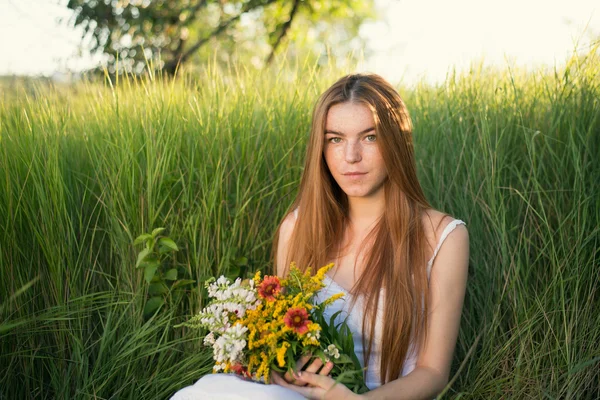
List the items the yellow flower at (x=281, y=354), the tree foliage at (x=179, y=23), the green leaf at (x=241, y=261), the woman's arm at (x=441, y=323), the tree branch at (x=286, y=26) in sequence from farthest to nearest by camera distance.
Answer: the tree branch at (x=286, y=26) < the tree foliage at (x=179, y=23) < the green leaf at (x=241, y=261) < the woman's arm at (x=441, y=323) < the yellow flower at (x=281, y=354)

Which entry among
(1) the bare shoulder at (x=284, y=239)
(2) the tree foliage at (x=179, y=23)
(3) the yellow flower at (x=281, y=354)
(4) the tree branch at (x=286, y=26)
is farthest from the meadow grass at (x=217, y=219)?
(4) the tree branch at (x=286, y=26)

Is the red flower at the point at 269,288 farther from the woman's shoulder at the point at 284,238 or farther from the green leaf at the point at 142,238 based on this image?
the green leaf at the point at 142,238

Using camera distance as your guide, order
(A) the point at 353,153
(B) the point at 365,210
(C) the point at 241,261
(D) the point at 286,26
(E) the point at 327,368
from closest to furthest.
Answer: (E) the point at 327,368 → (A) the point at 353,153 → (B) the point at 365,210 → (C) the point at 241,261 → (D) the point at 286,26

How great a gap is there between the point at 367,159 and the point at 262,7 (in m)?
8.91

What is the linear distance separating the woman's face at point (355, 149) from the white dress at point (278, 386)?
1.15 feet

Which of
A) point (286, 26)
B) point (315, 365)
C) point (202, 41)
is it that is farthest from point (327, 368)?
point (286, 26)

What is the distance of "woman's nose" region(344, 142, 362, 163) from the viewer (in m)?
2.44

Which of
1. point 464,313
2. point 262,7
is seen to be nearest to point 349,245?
point 464,313

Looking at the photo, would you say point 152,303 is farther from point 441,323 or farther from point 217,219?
point 441,323

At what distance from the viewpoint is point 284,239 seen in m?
2.88

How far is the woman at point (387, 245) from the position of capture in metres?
2.37

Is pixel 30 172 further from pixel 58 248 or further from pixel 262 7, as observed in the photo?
pixel 262 7

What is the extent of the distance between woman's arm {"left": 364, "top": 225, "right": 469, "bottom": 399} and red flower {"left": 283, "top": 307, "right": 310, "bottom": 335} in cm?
44

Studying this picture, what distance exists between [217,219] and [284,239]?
426mm
